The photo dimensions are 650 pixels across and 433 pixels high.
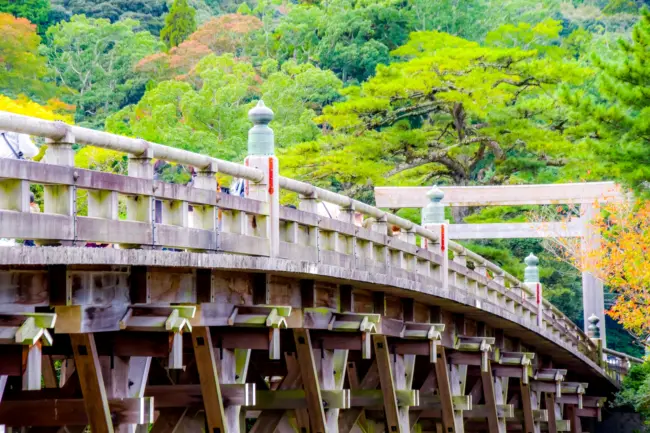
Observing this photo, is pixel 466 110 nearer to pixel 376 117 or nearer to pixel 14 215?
pixel 376 117

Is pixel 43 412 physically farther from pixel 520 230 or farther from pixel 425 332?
pixel 520 230

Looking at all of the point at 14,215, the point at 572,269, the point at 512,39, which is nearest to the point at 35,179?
the point at 14,215

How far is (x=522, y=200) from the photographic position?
96.2 ft

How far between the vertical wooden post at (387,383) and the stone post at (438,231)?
220cm

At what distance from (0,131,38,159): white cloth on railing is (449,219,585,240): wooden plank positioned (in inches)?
873

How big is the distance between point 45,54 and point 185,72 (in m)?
6.15

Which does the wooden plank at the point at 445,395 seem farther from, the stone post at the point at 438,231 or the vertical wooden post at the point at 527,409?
the vertical wooden post at the point at 527,409

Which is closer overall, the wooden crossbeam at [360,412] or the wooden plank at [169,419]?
the wooden plank at [169,419]

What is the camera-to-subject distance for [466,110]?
35438mm

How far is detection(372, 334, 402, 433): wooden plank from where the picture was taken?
15.5 m

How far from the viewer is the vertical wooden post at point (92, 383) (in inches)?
340

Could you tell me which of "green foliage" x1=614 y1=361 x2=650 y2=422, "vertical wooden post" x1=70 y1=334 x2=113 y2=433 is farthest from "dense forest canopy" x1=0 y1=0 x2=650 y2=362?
"vertical wooden post" x1=70 y1=334 x2=113 y2=433

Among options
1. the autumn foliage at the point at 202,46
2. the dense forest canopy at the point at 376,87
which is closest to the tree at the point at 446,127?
the dense forest canopy at the point at 376,87

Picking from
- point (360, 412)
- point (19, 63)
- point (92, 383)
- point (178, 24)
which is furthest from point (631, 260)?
point (178, 24)
